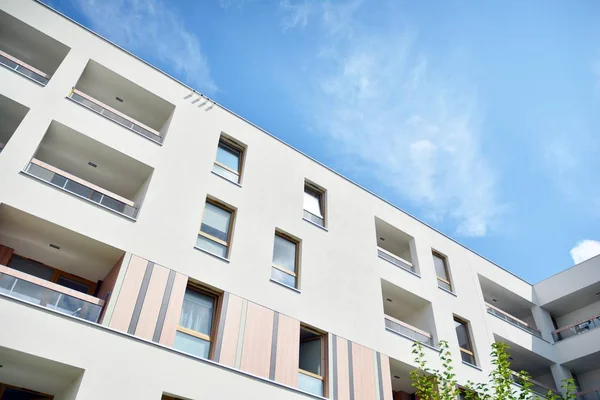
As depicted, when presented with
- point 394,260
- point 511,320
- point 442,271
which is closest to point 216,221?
point 394,260

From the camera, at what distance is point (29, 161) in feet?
35.7

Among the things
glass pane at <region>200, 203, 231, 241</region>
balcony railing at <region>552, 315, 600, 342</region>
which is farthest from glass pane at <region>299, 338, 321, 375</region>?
balcony railing at <region>552, 315, 600, 342</region>

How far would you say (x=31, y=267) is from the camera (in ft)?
38.0

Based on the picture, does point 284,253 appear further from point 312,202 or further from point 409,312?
point 409,312

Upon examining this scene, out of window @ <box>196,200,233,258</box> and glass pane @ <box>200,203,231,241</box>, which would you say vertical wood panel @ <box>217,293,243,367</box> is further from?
→ glass pane @ <box>200,203,231,241</box>

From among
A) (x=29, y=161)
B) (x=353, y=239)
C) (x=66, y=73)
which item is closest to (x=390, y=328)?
(x=353, y=239)

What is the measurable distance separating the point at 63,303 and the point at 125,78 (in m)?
7.86

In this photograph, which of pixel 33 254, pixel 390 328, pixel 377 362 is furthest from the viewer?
pixel 390 328

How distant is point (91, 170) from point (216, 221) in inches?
156

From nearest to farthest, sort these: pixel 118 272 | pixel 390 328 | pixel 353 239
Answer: pixel 118 272 → pixel 390 328 → pixel 353 239

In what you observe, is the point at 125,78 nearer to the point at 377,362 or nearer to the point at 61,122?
the point at 61,122

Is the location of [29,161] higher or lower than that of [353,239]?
lower

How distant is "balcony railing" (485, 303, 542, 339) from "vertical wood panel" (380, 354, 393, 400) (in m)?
7.92

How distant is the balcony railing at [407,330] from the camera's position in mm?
15352
